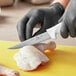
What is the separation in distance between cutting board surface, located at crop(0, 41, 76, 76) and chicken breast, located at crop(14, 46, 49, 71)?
0.8 inches

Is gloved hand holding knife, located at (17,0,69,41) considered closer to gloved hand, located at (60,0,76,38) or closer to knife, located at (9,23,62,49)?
knife, located at (9,23,62,49)

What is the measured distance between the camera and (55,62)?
104 centimetres

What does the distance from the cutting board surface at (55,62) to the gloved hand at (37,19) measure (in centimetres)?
10

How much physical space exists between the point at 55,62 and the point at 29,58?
11 cm

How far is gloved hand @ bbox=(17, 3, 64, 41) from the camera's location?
3.52 feet

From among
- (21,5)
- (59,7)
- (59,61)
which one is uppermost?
(59,7)

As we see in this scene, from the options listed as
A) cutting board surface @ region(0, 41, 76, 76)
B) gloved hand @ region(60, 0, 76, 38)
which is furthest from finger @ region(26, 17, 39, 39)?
gloved hand @ region(60, 0, 76, 38)

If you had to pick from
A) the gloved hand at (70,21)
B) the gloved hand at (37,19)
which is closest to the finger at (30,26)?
the gloved hand at (37,19)

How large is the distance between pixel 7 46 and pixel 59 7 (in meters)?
0.29

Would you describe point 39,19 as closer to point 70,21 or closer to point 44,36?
point 44,36

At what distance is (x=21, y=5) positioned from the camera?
1903 mm

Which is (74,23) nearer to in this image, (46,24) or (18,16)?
(46,24)

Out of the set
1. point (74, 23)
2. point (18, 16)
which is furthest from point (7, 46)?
point (18, 16)

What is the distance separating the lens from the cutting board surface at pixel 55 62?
981mm
